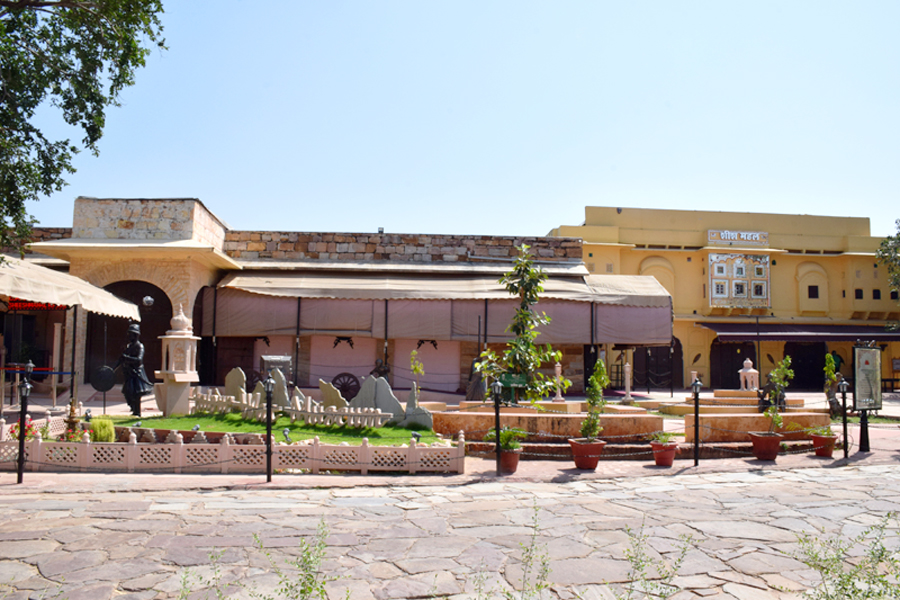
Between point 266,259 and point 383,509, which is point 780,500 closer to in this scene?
point 383,509

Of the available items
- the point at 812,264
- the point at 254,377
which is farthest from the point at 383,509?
the point at 812,264

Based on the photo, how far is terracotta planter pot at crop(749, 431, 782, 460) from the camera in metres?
10.1

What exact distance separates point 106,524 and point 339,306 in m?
13.6

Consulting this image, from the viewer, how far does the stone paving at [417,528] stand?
455 cm

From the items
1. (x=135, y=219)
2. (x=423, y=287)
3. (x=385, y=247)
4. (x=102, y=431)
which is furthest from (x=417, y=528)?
(x=385, y=247)

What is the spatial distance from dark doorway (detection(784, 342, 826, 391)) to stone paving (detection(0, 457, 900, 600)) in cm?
2458

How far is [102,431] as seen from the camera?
30.9ft

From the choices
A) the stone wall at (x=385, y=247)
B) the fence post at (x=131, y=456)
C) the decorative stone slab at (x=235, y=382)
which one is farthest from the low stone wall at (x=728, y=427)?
the stone wall at (x=385, y=247)

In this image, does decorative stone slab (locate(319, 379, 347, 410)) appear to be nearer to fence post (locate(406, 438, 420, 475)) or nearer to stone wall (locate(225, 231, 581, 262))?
fence post (locate(406, 438, 420, 475))

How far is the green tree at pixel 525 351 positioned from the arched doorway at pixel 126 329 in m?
11.1

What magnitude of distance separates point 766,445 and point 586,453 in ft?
10.1

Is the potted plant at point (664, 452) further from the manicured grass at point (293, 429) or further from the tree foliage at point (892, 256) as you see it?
the tree foliage at point (892, 256)

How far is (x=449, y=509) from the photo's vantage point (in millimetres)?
6730

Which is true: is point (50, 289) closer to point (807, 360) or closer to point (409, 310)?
point (409, 310)
